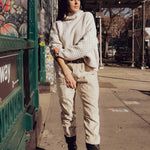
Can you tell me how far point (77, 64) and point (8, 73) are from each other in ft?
2.24

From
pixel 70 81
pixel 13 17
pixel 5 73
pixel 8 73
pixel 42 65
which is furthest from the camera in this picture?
pixel 42 65

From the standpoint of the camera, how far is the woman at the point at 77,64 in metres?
2.54

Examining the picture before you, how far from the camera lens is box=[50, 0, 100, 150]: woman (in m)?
2.54

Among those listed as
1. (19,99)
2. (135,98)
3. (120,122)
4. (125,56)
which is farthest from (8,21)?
(125,56)

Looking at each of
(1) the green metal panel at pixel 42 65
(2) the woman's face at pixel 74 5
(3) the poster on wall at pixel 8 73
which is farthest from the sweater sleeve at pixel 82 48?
(1) the green metal panel at pixel 42 65

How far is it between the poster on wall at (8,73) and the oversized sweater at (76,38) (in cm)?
42

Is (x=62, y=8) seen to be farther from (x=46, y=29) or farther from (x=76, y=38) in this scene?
(x=46, y=29)

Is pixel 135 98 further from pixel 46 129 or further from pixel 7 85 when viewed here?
pixel 7 85

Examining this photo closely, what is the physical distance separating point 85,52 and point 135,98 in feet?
14.8

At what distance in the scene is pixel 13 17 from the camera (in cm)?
487

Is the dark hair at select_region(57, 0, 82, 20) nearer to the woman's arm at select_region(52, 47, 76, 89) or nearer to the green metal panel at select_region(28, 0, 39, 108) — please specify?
the woman's arm at select_region(52, 47, 76, 89)

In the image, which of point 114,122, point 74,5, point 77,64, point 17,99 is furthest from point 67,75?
point 114,122

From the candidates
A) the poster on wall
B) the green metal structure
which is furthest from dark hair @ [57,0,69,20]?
the poster on wall

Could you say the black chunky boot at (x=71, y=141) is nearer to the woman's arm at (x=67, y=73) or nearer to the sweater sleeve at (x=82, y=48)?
the woman's arm at (x=67, y=73)
